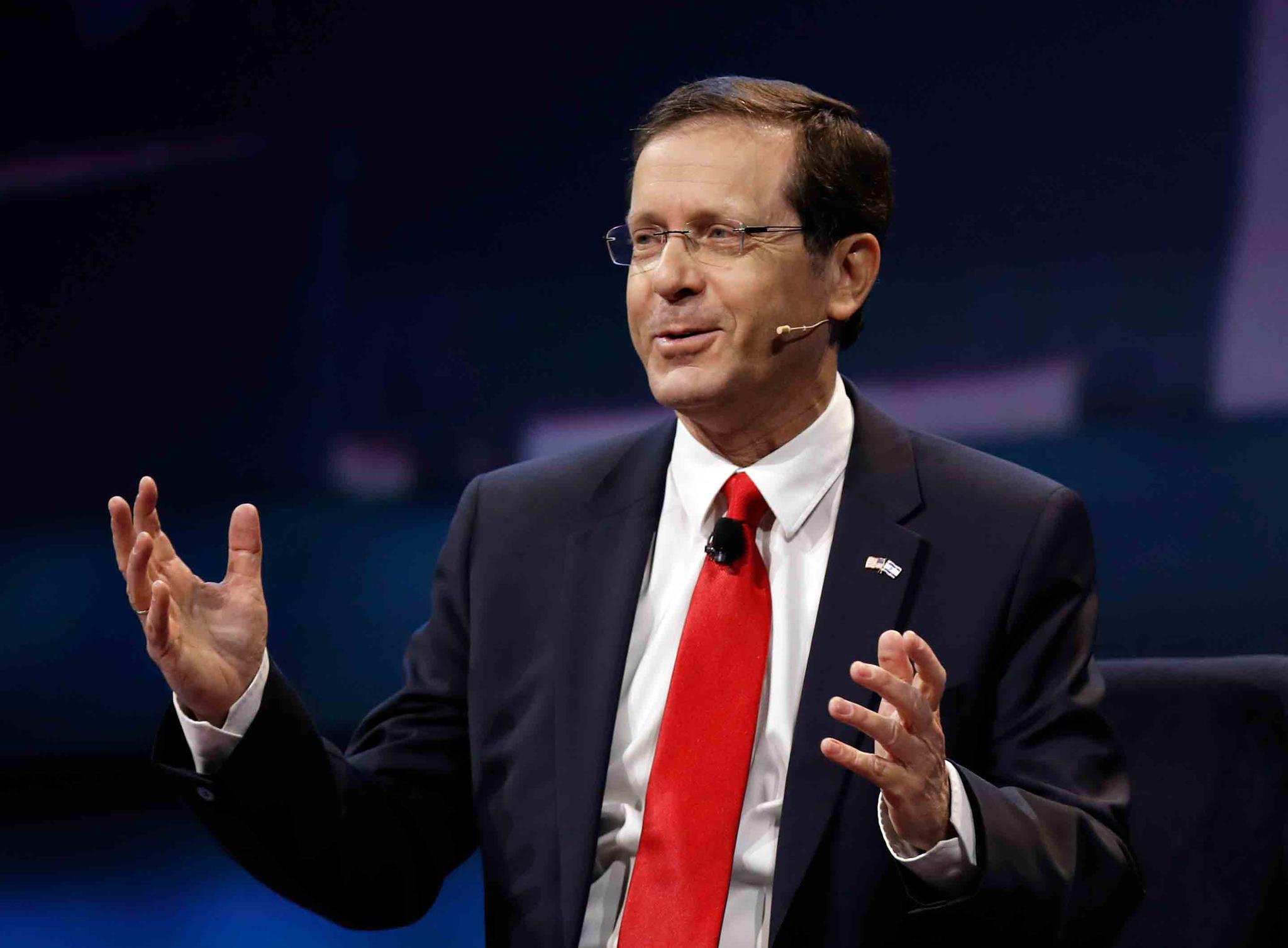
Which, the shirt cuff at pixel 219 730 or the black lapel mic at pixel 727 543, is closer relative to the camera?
the shirt cuff at pixel 219 730

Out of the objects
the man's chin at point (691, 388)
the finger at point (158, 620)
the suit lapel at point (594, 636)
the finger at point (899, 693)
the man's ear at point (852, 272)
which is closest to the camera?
the finger at point (899, 693)

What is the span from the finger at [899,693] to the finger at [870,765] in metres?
0.04

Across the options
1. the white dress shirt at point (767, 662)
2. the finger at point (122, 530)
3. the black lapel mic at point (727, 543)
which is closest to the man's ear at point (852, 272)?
the white dress shirt at point (767, 662)

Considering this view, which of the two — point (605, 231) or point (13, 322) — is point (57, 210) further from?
point (605, 231)

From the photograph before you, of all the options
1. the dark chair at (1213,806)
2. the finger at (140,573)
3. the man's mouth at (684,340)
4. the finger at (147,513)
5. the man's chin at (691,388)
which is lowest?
the dark chair at (1213,806)

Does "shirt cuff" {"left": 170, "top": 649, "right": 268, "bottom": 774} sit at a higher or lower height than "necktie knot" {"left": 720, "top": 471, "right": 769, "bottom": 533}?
lower

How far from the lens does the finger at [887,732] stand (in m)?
1.39

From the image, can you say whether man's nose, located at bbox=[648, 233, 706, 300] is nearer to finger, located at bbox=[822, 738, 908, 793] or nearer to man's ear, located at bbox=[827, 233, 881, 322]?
man's ear, located at bbox=[827, 233, 881, 322]

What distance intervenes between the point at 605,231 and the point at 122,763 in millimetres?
1461

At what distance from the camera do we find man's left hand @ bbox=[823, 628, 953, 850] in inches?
55.2

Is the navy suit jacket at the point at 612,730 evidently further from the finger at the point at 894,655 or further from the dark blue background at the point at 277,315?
the dark blue background at the point at 277,315

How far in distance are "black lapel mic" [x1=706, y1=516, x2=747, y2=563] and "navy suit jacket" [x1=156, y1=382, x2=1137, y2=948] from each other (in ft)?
0.35

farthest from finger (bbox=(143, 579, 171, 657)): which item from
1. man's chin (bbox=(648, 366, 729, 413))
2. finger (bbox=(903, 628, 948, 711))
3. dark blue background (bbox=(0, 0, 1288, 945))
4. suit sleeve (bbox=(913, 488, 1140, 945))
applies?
dark blue background (bbox=(0, 0, 1288, 945))

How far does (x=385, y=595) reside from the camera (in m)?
2.96
